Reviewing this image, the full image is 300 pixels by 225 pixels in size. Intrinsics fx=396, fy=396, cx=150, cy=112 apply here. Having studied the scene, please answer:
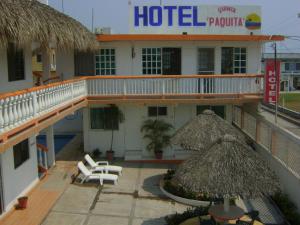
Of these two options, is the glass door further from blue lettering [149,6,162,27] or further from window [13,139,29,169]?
window [13,139,29,169]

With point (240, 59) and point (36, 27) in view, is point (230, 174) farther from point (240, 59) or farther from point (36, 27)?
point (240, 59)

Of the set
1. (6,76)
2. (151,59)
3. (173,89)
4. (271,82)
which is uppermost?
(151,59)

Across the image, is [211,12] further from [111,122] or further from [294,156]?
[294,156]

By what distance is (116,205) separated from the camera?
A: 46.8ft

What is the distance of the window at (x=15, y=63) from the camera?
13.5 metres

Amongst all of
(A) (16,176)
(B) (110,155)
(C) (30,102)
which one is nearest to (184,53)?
(B) (110,155)

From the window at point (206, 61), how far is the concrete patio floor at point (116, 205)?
21.2 feet

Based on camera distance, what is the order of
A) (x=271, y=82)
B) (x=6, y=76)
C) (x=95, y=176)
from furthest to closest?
(x=271, y=82), (x=95, y=176), (x=6, y=76)

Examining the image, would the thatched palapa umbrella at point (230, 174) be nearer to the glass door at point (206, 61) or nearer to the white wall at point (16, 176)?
the white wall at point (16, 176)

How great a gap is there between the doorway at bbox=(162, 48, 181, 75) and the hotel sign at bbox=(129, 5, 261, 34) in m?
1.06

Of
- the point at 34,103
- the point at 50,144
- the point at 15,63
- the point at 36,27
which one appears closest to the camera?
the point at 34,103

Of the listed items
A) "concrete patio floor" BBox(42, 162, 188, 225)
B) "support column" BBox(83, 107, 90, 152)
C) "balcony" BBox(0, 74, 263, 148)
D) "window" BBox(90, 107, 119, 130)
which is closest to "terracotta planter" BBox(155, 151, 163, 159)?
"window" BBox(90, 107, 119, 130)

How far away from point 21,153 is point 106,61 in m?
7.20

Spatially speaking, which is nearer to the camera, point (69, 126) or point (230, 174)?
point (230, 174)
